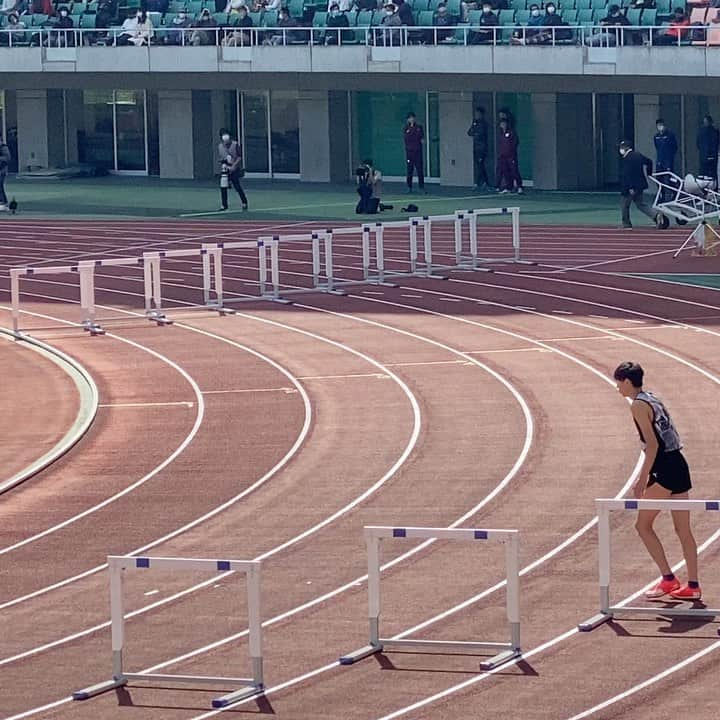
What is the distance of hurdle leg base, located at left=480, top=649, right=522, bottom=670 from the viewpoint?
457 inches

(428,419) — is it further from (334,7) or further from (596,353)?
(334,7)

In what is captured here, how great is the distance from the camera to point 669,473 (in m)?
12.9

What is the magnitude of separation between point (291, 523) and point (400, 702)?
5091 mm

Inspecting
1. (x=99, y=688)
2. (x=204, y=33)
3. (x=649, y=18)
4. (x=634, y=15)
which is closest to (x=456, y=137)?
(x=204, y=33)

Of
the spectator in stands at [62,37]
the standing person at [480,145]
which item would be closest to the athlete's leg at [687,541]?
the standing person at [480,145]

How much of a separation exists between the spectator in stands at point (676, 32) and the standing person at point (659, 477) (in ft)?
91.2

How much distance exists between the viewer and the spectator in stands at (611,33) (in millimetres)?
40406

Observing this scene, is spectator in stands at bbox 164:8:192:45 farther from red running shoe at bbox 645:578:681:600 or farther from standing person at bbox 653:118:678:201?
red running shoe at bbox 645:578:681:600

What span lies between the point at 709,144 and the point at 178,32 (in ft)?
45.8

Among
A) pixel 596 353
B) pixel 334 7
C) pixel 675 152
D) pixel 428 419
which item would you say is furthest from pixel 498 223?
pixel 428 419

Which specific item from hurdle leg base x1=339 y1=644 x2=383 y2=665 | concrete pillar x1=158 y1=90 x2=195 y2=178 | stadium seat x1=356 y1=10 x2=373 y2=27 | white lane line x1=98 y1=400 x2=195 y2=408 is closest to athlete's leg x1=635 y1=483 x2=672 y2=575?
hurdle leg base x1=339 y1=644 x2=383 y2=665

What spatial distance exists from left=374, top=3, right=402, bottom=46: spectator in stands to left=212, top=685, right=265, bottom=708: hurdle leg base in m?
33.7

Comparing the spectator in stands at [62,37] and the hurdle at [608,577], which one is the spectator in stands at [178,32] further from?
the hurdle at [608,577]

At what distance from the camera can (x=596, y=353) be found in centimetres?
2403
